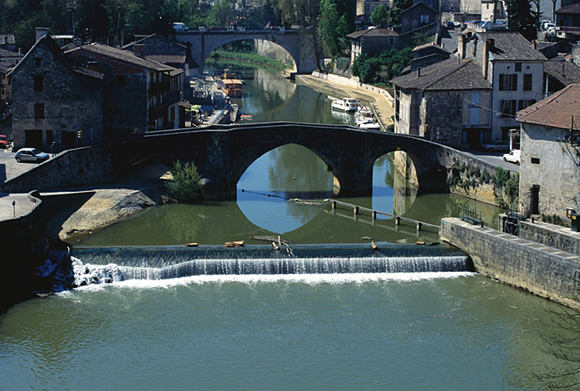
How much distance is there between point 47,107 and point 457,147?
27.7 meters

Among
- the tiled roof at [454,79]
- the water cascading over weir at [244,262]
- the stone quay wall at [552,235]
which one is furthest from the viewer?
the tiled roof at [454,79]

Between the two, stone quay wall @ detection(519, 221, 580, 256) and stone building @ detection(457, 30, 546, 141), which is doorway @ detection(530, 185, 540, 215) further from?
stone building @ detection(457, 30, 546, 141)

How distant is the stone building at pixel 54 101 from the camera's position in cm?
5731

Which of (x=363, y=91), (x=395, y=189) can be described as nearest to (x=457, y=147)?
(x=395, y=189)

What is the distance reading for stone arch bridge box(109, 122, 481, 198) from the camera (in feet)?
191

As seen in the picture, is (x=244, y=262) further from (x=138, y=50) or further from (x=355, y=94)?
(x=355, y=94)

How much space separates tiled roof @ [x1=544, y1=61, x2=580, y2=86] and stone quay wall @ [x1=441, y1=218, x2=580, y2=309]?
22.8m

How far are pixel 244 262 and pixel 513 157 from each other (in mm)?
21588

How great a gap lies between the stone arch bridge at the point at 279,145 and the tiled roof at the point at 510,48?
29.8 ft

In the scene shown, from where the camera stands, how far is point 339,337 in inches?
1467

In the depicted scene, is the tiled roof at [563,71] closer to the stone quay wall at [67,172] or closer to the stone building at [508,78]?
the stone building at [508,78]

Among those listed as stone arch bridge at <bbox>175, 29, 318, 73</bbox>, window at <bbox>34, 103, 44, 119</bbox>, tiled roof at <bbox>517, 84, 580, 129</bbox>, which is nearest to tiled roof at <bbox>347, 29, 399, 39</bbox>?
stone arch bridge at <bbox>175, 29, 318, 73</bbox>

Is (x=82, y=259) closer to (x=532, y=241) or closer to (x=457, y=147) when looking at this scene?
(x=532, y=241)

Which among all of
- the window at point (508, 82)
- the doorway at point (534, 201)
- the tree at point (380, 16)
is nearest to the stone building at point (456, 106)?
the window at point (508, 82)
